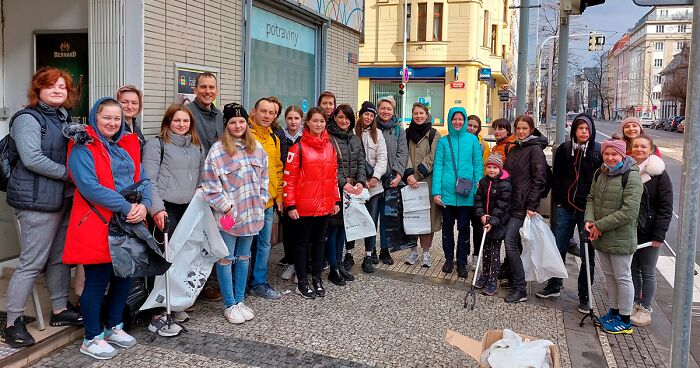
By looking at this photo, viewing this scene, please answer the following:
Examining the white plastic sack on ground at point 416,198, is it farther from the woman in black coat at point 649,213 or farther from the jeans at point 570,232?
the woman in black coat at point 649,213

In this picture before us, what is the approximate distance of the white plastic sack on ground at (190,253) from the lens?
15.5ft

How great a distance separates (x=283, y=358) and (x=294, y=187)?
1.79 meters

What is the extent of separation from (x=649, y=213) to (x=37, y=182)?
504 centimetres

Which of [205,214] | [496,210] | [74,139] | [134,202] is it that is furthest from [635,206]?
[74,139]

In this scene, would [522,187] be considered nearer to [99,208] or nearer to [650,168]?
[650,168]

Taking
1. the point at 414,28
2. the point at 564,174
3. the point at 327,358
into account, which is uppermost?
the point at 414,28

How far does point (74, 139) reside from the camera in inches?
154

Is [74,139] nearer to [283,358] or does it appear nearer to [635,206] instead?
[283,358]

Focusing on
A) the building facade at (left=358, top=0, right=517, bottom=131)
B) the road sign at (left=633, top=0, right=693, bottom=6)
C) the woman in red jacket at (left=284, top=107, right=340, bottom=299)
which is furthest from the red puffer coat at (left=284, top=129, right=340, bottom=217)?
the building facade at (left=358, top=0, right=517, bottom=131)

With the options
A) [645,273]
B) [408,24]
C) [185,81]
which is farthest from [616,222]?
[408,24]

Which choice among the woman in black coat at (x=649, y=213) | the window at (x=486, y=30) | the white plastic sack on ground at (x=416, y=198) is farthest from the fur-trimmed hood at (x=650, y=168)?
the window at (x=486, y=30)

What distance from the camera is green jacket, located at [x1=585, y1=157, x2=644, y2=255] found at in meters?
4.86

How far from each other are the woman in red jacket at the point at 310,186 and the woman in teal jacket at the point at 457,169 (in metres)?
1.41

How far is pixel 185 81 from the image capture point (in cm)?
622
